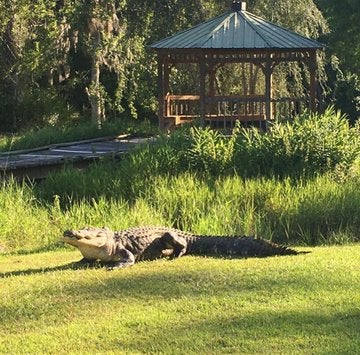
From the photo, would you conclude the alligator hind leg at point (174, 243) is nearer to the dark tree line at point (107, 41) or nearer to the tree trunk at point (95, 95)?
the dark tree line at point (107, 41)

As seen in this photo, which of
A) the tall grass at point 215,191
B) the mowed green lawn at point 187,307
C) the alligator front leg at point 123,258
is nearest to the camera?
the mowed green lawn at point 187,307

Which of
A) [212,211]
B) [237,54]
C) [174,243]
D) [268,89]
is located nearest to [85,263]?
[174,243]

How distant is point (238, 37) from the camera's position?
1764 cm

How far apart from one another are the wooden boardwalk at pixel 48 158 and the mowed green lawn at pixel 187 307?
5950 millimetres

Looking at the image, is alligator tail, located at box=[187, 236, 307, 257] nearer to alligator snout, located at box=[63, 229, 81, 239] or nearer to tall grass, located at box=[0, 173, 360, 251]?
tall grass, located at box=[0, 173, 360, 251]

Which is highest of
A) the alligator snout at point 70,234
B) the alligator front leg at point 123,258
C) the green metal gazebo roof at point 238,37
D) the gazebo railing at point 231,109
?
the green metal gazebo roof at point 238,37

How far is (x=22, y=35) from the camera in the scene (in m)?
24.6

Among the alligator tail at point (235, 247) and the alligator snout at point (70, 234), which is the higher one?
the alligator snout at point (70, 234)

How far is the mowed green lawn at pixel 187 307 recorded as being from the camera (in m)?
4.91

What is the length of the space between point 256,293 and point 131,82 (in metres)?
18.1

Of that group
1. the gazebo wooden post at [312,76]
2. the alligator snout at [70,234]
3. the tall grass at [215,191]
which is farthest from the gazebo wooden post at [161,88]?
the alligator snout at [70,234]

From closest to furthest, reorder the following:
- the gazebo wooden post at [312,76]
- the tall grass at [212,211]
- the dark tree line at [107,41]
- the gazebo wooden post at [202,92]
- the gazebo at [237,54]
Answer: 1. the tall grass at [212,211]
2. the gazebo at [237,54]
3. the gazebo wooden post at [202,92]
4. the gazebo wooden post at [312,76]
5. the dark tree line at [107,41]

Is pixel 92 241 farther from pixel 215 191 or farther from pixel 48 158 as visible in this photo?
pixel 48 158

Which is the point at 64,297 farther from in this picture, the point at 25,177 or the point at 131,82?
the point at 131,82
